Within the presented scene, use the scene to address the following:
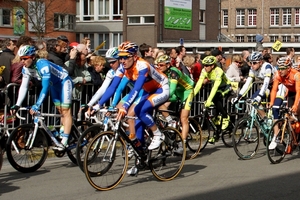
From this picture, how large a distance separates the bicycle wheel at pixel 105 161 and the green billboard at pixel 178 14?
177ft

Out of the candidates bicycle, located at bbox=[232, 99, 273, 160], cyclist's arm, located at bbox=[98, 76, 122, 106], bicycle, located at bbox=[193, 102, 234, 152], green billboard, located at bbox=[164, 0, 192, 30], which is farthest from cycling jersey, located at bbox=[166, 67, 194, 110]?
green billboard, located at bbox=[164, 0, 192, 30]

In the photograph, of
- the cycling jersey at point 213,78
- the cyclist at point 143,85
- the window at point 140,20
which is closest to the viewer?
the cyclist at point 143,85

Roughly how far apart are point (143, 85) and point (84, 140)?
1407 mm

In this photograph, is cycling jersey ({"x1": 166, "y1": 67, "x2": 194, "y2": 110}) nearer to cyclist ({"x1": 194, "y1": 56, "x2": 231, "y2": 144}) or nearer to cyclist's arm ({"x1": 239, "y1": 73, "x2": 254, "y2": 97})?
cyclist ({"x1": 194, "y1": 56, "x2": 231, "y2": 144})

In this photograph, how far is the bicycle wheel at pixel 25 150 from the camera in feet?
32.8

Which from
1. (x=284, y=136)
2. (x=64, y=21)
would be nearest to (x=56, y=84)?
(x=284, y=136)

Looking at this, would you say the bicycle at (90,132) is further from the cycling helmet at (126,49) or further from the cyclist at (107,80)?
the cycling helmet at (126,49)

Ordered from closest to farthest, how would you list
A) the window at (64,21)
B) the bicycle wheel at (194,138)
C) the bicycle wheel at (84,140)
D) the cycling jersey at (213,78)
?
the bicycle wheel at (84,140) < the bicycle wheel at (194,138) < the cycling jersey at (213,78) < the window at (64,21)

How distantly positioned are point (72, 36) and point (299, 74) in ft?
190

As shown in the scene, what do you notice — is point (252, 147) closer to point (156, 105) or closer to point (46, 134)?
point (156, 105)

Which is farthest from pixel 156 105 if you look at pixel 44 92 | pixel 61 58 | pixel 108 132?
pixel 61 58

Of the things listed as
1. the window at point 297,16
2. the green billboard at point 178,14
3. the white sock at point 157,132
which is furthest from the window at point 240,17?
the white sock at point 157,132

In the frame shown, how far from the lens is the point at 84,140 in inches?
345

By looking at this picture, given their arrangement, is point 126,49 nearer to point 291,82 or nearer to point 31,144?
point 31,144
